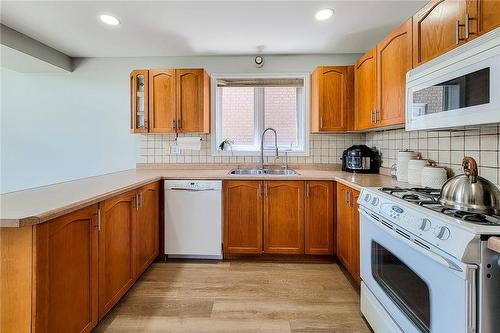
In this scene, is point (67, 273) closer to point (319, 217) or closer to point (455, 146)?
point (319, 217)

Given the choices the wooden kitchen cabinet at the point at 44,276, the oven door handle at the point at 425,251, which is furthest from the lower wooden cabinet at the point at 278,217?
the wooden kitchen cabinet at the point at 44,276

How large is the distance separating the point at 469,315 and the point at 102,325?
1.92 metres

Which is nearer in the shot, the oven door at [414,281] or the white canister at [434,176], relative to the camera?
the oven door at [414,281]

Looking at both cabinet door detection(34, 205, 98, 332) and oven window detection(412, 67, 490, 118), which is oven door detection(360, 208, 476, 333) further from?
cabinet door detection(34, 205, 98, 332)

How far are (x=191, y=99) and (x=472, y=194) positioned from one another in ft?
8.25

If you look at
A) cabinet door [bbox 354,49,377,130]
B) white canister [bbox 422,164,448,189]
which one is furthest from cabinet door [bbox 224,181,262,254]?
white canister [bbox 422,164,448,189]

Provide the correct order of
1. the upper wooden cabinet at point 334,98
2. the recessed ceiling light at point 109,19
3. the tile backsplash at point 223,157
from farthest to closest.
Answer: the tile backsplash at point 223,157 < the upper wooden cabinet at point 334,98 < the recessed ceiling light at point 109,19

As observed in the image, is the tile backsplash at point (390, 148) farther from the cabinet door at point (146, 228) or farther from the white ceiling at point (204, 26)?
the white ceiling at point (204, 26)

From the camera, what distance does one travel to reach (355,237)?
6.83ft

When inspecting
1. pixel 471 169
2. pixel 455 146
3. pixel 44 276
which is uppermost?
pixel 455 146

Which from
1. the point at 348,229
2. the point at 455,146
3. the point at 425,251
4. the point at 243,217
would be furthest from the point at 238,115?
the point at 425,251

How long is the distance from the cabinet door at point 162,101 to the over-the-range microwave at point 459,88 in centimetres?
222

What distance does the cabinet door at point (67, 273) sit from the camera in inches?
44.7

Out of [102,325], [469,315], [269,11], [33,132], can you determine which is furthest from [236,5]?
[33,132]
